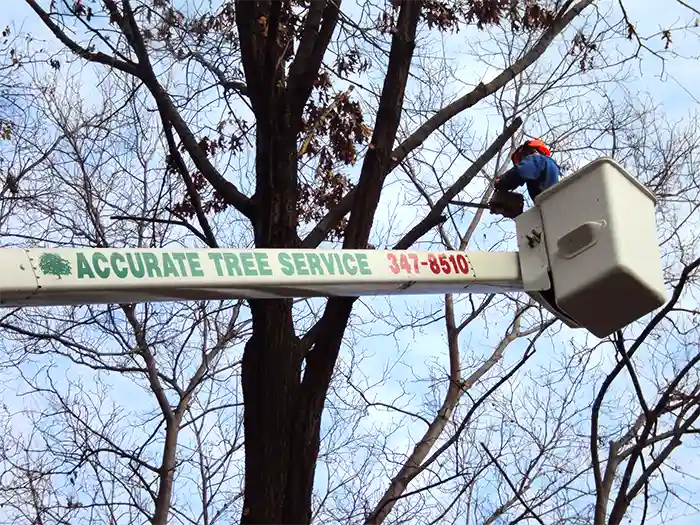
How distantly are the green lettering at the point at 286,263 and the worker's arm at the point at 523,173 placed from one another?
3.37 ft

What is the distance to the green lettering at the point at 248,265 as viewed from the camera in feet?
10.2

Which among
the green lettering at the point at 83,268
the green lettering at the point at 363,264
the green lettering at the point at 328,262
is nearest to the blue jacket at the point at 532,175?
the green lettering at the point at 363,264

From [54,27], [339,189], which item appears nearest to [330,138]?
[339,189]

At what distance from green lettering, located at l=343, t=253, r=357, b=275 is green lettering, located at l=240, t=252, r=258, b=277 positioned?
0.35 metres

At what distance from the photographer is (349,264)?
10.9ft

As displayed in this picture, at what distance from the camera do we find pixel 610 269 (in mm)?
3139

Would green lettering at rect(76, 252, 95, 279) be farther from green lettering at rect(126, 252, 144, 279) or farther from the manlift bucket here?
the manlift bucket

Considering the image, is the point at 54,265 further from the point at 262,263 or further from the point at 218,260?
the point at 262,263

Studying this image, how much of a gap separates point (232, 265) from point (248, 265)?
0.18ft

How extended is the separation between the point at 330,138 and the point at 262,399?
2436 millimetres

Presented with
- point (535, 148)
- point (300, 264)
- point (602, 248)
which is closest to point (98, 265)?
point (300, 264)

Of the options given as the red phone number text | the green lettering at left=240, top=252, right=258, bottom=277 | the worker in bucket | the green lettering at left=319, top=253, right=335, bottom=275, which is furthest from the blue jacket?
the green lettering at left=240, top=252, right=258, bottom=277

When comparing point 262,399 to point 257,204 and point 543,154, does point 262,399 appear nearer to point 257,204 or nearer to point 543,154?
point 257,204

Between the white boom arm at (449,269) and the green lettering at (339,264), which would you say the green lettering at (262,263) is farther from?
the green lettering at (339,264)
